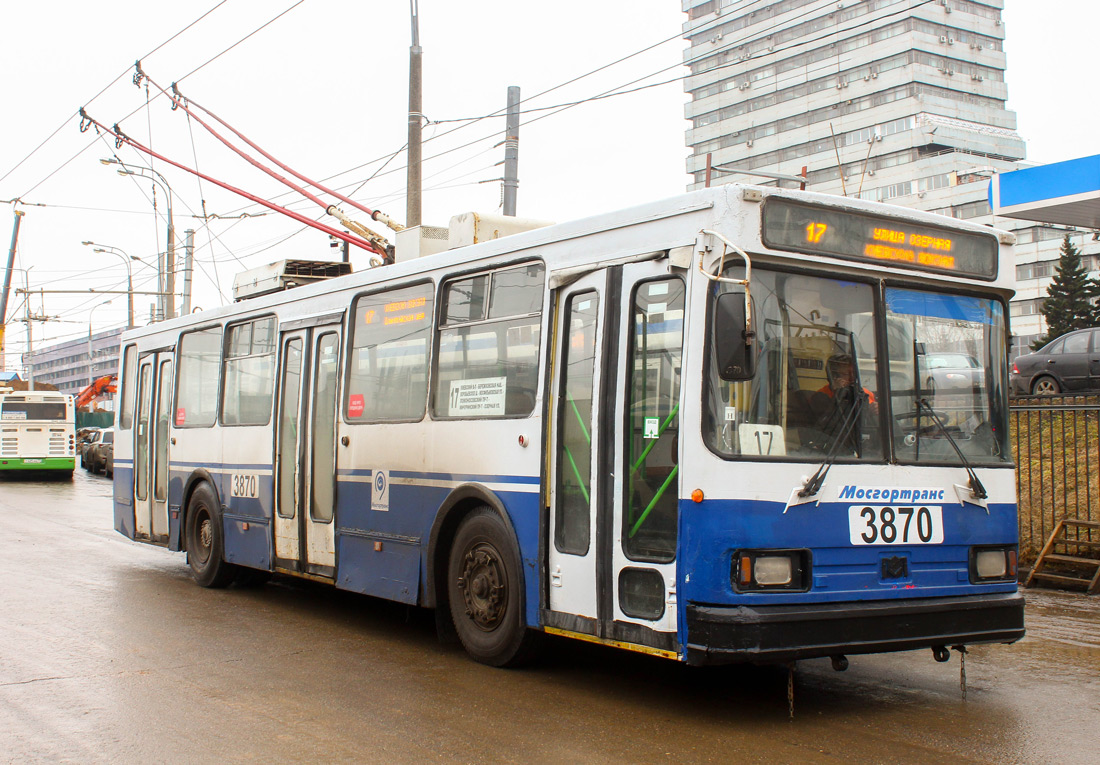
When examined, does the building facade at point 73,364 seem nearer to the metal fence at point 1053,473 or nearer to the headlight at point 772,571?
the metal fence at point 1053,473

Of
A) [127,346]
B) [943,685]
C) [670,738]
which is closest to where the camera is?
[670,738]

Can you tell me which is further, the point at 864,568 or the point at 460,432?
the point at 460,432

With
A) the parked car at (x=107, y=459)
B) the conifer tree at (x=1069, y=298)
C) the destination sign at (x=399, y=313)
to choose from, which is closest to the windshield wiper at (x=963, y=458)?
the destination sign at (x=399, y=313)

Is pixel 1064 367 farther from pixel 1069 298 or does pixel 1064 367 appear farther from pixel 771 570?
pixel 1069 298

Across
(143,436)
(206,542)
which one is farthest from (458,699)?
(143,436)

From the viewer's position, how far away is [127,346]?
1433 centimetres

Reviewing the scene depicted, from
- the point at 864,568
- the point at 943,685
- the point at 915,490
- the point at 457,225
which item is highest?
the point at 457,225

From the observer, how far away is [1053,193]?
778 inches

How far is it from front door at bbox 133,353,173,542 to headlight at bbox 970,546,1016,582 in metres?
9.22

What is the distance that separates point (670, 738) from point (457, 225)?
4712 millimetres

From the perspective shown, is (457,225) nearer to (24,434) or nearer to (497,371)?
(497,371)

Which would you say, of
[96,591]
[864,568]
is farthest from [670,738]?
[96,591]

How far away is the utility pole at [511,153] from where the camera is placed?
53.4 ft

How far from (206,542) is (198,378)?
1.75 metres
